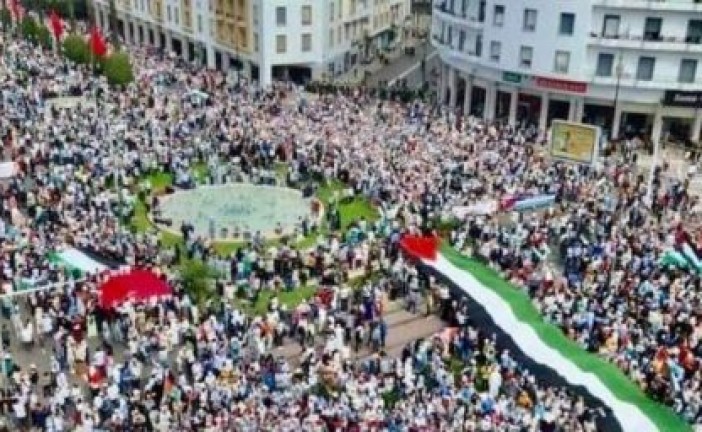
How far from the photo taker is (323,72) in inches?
2712

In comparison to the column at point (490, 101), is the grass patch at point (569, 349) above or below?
above

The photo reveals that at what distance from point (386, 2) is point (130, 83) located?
2980 centimetres

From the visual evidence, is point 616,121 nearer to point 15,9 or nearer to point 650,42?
point 650,42

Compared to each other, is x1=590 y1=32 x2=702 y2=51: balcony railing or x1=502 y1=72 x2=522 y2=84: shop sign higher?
x1=590 y1=32 x2=702 y2=51: balcony railing

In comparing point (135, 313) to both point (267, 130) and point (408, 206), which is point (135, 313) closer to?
point (408, 206)

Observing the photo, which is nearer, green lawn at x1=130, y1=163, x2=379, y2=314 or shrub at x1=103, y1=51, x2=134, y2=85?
green lawn at x1=130, y1=163, x2=379, y2=314

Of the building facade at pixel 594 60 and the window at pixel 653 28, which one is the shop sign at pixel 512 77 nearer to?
the building facade at pixel 594 60

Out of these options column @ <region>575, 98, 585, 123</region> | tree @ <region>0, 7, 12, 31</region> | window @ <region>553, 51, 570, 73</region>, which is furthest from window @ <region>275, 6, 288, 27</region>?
tree @ <region>0, 7, 12, 31</region>

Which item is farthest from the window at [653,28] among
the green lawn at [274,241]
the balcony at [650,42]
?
the green lawn at [274,241]

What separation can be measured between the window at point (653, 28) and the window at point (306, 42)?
79.8 feet

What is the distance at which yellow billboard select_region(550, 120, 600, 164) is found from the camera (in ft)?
138

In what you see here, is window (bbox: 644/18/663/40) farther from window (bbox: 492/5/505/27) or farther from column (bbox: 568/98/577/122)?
window (bbox: 492/5/505/27)

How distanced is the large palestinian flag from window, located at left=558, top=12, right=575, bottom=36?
24.3 meters

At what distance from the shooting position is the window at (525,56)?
5409 cm
